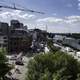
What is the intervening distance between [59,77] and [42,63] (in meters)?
7.04

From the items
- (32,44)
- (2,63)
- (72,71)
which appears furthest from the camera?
(32,44)

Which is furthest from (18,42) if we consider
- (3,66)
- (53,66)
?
(53,66)

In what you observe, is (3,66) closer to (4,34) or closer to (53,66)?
(53,66)

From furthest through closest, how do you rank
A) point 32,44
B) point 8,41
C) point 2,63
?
point 32,44
point 8,41
point 2,63

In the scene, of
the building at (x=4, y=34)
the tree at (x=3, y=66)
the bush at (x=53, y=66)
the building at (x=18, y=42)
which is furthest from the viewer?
the building at (x=18, y=42)

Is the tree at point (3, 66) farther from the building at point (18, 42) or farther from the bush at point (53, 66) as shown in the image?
the building at point (18, 42)

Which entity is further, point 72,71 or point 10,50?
point 10,50

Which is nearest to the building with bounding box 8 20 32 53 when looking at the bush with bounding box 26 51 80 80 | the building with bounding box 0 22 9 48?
the building with bounding box 0 22 9 48

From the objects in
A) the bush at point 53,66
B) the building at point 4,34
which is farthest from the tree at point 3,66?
the building at point 4,34

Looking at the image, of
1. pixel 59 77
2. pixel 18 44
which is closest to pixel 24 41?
pixel 18 44

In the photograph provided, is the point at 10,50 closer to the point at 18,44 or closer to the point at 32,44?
the point at 18,44

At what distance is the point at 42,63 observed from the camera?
33562 mm

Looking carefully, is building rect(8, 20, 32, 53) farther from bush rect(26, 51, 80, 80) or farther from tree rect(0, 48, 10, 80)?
bush rect(26, 51, 80, 80)

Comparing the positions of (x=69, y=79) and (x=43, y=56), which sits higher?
(x=43, y=56)
